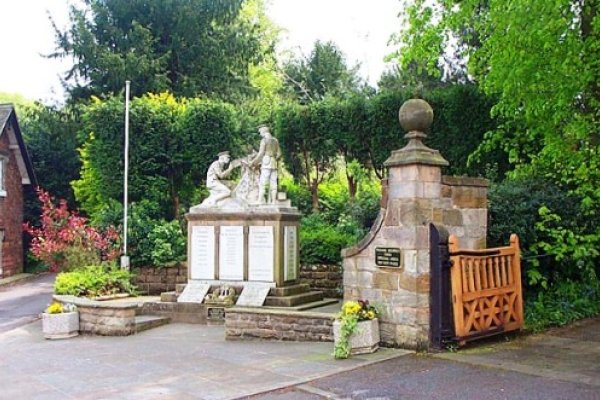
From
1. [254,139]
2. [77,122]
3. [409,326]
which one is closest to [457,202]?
[409,326]

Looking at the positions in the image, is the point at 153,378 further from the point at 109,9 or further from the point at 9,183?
the point at 109,9

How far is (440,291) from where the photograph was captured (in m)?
7.73

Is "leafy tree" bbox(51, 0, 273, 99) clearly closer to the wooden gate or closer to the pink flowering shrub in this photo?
the pink flowering shrub

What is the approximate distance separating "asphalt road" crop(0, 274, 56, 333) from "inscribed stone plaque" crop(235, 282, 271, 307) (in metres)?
4.73

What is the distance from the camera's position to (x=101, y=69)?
24.9m

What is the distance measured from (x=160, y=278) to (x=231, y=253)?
343cm

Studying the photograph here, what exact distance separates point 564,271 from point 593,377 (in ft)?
15.9

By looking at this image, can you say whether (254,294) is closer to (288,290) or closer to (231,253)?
(288,290)

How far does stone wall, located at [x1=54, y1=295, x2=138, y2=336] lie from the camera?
1050cm

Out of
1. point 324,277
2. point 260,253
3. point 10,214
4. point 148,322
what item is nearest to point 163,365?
point 148,322

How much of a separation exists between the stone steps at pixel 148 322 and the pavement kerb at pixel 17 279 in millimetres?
11245

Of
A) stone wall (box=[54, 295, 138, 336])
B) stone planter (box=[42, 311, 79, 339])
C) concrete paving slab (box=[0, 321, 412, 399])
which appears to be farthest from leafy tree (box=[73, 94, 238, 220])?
concrete paving slab (box=[0, 321, 412, 399])

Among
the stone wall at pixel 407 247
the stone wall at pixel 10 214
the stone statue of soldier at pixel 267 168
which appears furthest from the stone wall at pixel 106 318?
the stone wall at pixel 10 214

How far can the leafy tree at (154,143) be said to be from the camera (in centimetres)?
1883
